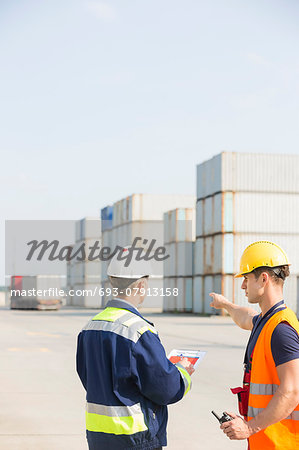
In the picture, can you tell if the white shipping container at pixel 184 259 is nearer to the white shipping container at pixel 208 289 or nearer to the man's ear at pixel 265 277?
the white shipping container at pixel 208 289

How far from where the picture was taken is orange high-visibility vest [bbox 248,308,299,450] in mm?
3137

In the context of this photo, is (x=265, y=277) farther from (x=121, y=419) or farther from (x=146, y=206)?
(x=146, y=206)

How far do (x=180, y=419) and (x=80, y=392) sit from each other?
8.32ft

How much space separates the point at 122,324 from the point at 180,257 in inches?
2079

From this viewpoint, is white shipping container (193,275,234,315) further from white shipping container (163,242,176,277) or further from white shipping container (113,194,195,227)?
white shipping container (113,194,195,227)

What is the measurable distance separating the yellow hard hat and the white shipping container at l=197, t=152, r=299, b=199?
143ft

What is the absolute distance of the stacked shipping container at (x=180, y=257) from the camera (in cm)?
5522

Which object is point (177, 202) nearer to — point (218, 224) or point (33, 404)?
point (218, 224)

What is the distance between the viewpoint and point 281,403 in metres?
3.04

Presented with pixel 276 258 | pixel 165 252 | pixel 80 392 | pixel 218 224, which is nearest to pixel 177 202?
pixel 165 252

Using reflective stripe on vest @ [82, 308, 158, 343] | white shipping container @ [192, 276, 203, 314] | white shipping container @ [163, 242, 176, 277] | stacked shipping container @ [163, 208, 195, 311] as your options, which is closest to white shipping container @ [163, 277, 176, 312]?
stacked shipping container @ [163, 208, 195, 311]

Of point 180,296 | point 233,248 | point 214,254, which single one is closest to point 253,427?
point 233,248

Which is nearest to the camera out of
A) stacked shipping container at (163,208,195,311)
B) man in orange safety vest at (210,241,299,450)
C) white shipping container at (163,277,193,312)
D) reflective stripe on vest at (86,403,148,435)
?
man in orange safety vest at (210,241,299,450)

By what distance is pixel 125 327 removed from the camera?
3342mm
